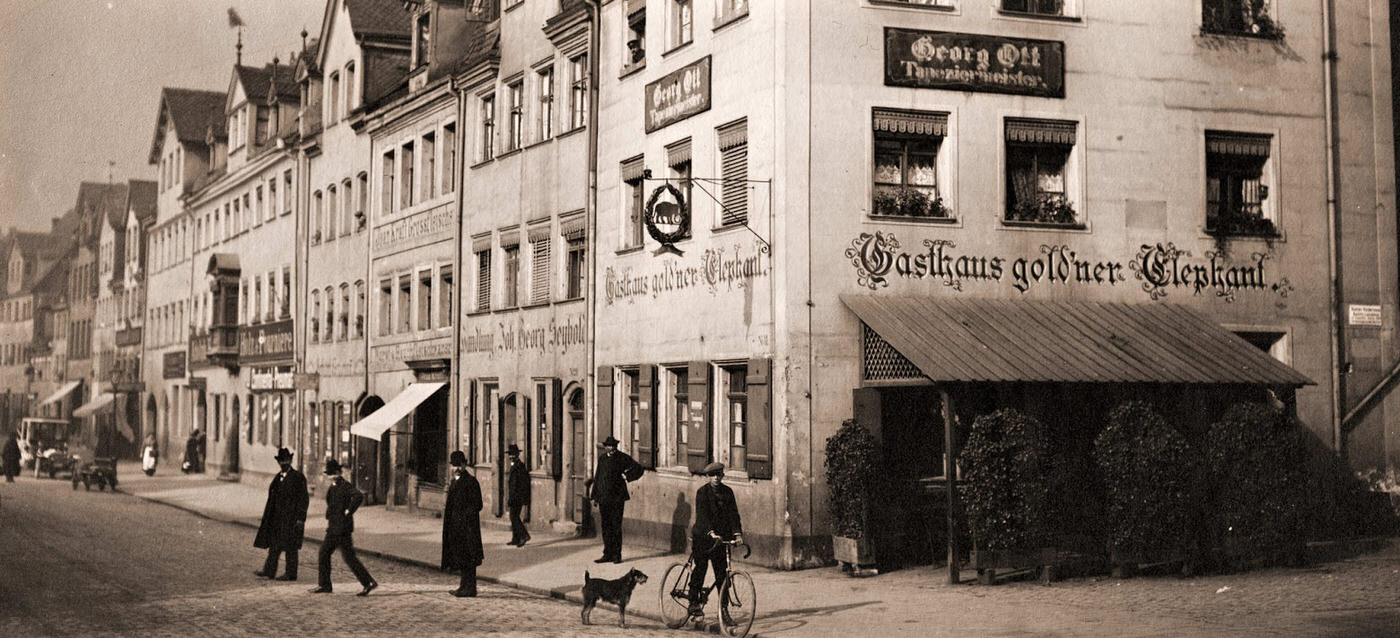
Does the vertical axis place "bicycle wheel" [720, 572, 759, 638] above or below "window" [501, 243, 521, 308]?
below

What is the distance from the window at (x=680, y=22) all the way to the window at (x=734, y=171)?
2.35 meters

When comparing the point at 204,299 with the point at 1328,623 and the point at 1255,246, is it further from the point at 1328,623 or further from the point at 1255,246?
the point at 1328,623

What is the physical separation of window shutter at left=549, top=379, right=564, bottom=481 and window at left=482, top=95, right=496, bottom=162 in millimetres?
6308

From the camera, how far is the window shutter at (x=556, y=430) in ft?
96.7

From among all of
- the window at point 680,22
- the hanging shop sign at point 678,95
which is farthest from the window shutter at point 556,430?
the window at point 680,22

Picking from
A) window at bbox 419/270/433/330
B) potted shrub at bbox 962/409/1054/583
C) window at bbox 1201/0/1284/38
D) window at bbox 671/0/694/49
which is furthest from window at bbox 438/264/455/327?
potted shrub at bbox 962/409/1054/583

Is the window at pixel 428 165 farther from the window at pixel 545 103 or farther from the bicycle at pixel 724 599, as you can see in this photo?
the bicycle at pixel 724 599

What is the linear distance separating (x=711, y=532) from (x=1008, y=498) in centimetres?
512

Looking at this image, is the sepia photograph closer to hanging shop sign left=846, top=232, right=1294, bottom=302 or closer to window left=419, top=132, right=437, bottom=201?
hanging shop sign left=846, top=232, right=1294, bottom=302

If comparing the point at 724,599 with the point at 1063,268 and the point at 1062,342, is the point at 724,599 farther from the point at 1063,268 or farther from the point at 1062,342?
the point at 1063,268

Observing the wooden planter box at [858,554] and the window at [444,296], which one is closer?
the wooden planter box at [858,554]

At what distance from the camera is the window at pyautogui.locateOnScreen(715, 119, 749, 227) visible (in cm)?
2267

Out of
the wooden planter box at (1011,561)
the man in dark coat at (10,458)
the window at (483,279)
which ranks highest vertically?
the window at (483,279)

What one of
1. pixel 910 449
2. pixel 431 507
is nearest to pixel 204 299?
pixel 431 507
